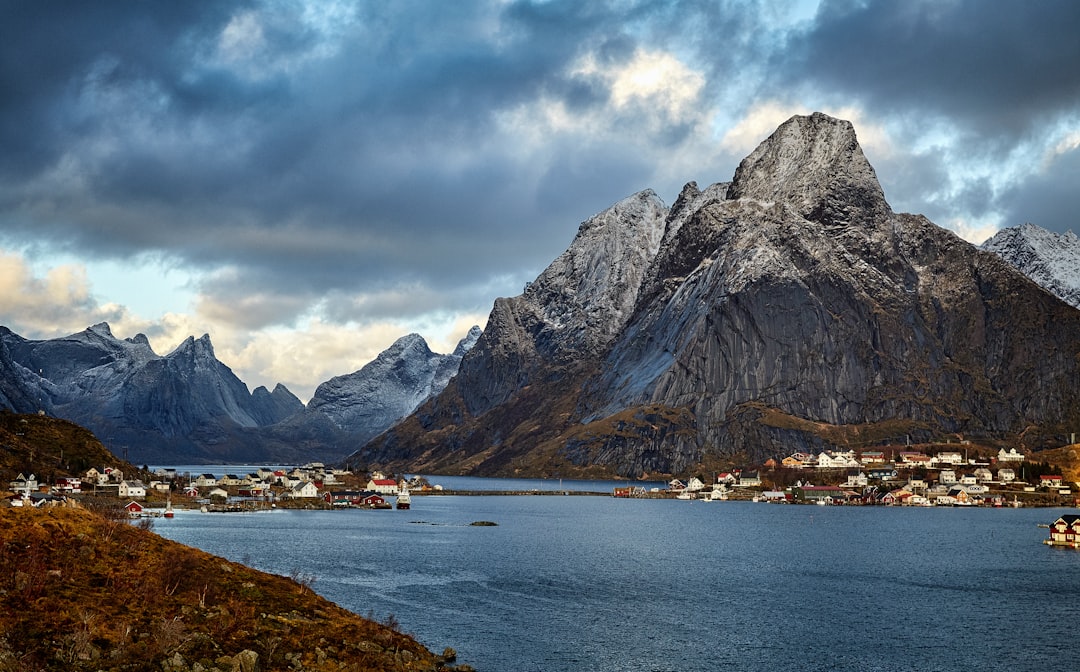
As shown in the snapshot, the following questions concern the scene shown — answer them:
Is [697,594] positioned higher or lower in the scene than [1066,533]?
lower

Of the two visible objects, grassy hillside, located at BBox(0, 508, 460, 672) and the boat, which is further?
the boat

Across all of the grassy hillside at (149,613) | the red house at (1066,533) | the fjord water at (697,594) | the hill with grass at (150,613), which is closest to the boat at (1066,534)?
the red house at (1066,533)

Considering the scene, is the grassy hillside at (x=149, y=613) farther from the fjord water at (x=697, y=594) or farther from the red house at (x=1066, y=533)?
the red house at (x=1066, y=533)

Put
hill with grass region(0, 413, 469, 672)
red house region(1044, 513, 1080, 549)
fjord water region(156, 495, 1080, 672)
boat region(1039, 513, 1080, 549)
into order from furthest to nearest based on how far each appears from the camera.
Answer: red house region(1044, 513, 1080, 549) < boat region(1039, 513, 1080, 549) < fjord water region(156, 495, 1080, 672) < hill with grass region(0, 413, 469, 672)

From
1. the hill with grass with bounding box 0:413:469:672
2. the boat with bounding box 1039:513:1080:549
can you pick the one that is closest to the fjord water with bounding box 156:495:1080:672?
the boat with bounding box 1039:513:1080:549

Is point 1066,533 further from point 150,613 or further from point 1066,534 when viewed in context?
point 150,613

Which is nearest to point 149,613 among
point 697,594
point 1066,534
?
point 697,594

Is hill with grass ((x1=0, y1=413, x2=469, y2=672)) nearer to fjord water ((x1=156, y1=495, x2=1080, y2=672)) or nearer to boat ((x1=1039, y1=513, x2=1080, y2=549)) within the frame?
fjord water ((x1=156, y1=495, x2=1080, y2=672))
